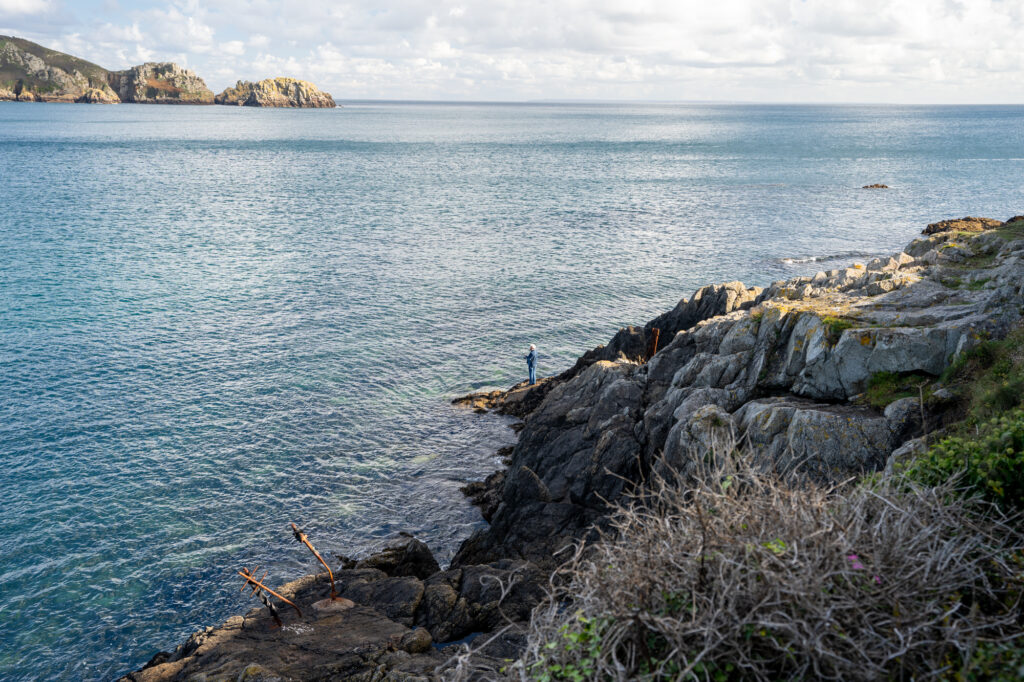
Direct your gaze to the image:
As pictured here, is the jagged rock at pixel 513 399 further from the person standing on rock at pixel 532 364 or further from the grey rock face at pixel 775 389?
the grey rock face at pixel 775 389

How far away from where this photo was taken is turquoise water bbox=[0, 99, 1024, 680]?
22.5 m

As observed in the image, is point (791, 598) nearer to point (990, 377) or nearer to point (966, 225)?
point (990, 377)

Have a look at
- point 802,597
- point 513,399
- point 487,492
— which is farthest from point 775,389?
point 513,399

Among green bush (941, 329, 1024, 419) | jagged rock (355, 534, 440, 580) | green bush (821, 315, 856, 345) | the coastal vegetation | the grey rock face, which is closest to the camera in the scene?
the coastal vegetation

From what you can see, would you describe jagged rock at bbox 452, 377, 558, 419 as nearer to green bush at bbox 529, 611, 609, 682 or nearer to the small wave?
green bush at bbox 529, 611, 609, 682

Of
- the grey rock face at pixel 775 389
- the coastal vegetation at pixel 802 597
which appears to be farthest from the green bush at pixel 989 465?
the grey rock face at pixel 775 389

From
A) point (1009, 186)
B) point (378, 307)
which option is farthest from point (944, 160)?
point (378, 307)

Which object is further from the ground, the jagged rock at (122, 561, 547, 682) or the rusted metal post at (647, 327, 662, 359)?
the rusted metal post at (647, 327, 662, 359)

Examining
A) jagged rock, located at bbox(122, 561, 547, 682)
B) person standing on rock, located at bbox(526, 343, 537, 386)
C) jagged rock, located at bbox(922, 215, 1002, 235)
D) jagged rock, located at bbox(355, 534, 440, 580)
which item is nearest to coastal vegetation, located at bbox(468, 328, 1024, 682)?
jagged rock, located at bbox(122, 561, 547, 682)

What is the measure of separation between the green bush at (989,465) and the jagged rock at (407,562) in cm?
1438

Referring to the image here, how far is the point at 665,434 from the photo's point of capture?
21.3 meters

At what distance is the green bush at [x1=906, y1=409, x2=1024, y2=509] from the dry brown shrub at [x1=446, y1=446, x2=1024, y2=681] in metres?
0.95

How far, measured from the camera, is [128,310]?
148 feet

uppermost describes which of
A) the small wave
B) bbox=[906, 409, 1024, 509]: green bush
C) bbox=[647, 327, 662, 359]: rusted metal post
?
bbox=[906, 409, 1024, 509]: green bush
